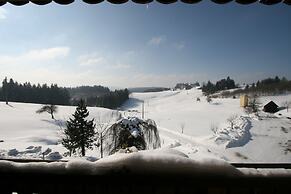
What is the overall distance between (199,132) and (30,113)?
3892 centimetres

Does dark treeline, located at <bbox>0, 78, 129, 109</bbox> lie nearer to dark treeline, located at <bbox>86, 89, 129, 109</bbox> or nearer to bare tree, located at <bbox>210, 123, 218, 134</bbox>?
dark treeline, located at <bbox>86, 89, 129, 109</bbox>

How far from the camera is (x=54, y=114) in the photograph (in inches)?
2603

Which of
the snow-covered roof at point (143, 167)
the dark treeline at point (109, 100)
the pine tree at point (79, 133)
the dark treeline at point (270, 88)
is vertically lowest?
the pine tree at point (79, 133)

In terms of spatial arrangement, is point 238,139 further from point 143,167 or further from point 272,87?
point 272,87

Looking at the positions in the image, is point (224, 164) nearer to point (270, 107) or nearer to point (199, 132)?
point (199, 132)

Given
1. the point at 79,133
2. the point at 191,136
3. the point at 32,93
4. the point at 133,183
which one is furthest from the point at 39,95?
the point at 133,183

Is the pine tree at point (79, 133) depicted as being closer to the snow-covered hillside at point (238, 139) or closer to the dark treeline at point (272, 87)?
the snow-covered hillside at point (238, 139)

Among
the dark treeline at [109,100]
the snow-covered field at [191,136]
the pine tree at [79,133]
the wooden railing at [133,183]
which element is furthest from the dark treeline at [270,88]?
the wooden railing at [133,183]

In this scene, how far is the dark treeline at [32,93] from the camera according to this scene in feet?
305

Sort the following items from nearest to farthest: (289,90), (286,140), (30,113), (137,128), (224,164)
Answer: (224,164)
(137,128)
(286,140)
(30,113)
(289,90)

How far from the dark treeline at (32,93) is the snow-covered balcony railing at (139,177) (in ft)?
309

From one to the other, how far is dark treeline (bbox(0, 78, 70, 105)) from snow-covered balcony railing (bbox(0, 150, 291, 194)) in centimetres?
9403

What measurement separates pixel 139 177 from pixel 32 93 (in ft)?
330

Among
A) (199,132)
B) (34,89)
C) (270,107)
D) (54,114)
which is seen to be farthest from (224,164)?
(34,89)
